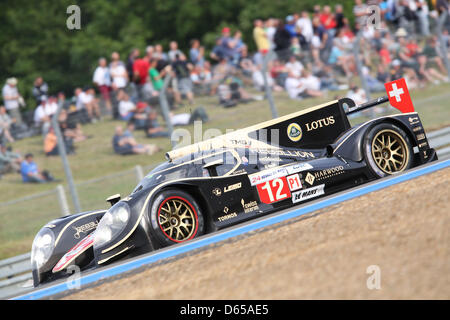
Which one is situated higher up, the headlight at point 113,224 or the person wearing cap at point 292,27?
the person wearing cap at point 292,27

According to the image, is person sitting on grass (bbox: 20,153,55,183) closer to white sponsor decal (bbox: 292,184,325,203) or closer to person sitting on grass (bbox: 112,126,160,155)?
person sitting on grass (bbox: 112,126,160,155)

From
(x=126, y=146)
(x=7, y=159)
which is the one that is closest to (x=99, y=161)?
(x=126, y=146)

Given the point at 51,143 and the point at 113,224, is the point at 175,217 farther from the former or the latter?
the point at 51,143

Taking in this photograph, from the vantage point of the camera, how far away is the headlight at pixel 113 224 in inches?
273

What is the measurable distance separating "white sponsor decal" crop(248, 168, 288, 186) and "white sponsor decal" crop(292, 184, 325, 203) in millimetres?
262

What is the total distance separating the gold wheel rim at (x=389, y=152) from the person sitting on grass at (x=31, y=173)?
679 centimetres

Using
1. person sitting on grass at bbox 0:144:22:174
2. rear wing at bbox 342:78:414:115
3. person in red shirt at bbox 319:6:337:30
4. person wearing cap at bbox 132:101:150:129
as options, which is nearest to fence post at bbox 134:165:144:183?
person wearing cap at bbox 132:101:150:129

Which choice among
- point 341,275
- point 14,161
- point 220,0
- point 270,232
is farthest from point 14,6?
point 341,275

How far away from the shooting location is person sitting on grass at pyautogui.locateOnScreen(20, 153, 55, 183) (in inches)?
502

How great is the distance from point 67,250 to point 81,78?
58.1 ft

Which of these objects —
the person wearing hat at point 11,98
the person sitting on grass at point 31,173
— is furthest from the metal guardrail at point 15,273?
the person wearing hat at point 11,98

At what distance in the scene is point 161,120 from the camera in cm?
1238

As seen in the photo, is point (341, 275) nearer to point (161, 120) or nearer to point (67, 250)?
point (67, 250)

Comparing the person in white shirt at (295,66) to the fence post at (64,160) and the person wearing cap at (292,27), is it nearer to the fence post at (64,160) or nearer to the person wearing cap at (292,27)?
the person wearing cap at (292,27)
